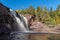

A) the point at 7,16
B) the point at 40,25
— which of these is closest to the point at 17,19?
the point at 7,16

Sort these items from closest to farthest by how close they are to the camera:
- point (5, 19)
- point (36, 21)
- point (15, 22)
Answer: point (5, 19)
point (15, 22)
point (36, 21)

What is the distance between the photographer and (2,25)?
3869 cm

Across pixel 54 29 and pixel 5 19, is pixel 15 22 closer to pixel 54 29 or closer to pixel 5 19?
pixel 5 19

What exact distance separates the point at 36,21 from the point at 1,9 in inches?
955

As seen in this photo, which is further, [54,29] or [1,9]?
[54,29]

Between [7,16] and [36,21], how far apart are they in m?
21.3

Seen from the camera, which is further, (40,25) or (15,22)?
(40,25)

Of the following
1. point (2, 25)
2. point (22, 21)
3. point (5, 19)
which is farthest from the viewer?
point (22, 21)

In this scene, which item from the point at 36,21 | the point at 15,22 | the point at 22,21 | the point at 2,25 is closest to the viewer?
the point at 2,25

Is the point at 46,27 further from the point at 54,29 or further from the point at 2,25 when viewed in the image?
the point at 2,25

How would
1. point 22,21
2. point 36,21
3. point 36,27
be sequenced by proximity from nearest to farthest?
point 22,21 < point 36,27 < point 36,21

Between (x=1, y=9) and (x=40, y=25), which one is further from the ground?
(x=1, y=9)

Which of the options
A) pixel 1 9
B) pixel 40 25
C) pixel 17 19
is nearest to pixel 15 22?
pixel 17 19

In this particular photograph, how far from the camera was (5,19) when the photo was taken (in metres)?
42.2
